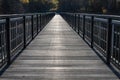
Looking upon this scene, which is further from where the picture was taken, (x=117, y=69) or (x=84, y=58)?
(x=84, y=58)

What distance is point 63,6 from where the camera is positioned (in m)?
157

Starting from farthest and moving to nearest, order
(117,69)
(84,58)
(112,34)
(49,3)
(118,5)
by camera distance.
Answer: (49,3), (118,5), (84,58), (112,34), (117,69)

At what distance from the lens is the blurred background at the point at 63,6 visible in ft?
295

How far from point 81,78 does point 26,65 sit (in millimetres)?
1992

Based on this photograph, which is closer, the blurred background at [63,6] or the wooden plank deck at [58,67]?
the wooden plank deck at [58,67]

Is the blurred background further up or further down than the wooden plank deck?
further up

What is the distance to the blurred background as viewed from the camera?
89900 millimetres

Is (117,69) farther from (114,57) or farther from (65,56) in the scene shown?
(65,56)

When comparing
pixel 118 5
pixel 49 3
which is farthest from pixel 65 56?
pixel 49 3

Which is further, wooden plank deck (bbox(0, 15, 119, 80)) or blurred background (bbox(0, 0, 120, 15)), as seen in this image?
blurred background (bbox(0, 0, 120, 15))

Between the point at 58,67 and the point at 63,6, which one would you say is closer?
the point at 58,67

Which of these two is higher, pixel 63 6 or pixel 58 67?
pixel 63 6

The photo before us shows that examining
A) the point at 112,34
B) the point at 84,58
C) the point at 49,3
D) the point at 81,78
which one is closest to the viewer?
the point at 81,78

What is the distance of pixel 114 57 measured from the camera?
326 inches
